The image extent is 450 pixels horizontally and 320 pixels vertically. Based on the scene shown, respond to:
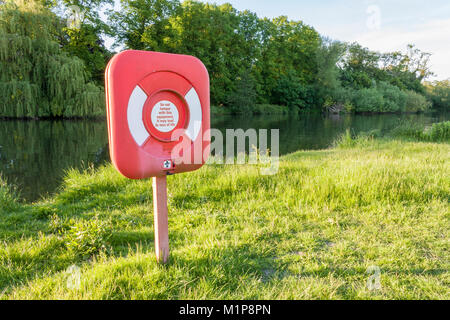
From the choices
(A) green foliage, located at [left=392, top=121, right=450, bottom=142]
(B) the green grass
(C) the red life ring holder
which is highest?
(C) the red life ring holder

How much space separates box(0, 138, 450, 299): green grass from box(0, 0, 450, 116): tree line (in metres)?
14.9

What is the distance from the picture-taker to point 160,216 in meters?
2.04

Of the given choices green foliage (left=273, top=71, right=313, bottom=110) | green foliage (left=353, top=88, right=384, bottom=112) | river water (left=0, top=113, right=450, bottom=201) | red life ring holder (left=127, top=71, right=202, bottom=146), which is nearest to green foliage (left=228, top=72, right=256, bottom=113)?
green foliage (left=273, top=71, right=313, bottom=110)

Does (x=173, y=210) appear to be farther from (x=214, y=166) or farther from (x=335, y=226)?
(x=214, y=166)

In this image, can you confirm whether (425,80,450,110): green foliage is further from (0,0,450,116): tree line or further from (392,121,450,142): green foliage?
(392,121,450,142): green foliage

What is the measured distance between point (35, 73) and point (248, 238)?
724 inches

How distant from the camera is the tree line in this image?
16.5m

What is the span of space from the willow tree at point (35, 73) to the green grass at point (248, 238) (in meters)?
14.3

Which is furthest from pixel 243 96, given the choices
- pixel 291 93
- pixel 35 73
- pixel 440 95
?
pixel 440 95

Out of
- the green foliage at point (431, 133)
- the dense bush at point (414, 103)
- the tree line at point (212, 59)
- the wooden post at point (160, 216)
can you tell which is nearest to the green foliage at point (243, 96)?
the tree line at point (212, 59)

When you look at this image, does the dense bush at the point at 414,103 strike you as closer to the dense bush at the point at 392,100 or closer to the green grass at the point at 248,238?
the dense bush at the point at 392,100

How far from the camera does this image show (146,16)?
29.8 meters

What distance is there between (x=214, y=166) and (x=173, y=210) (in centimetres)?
215

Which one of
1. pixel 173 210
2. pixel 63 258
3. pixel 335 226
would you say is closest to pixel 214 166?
pixel 173 210
